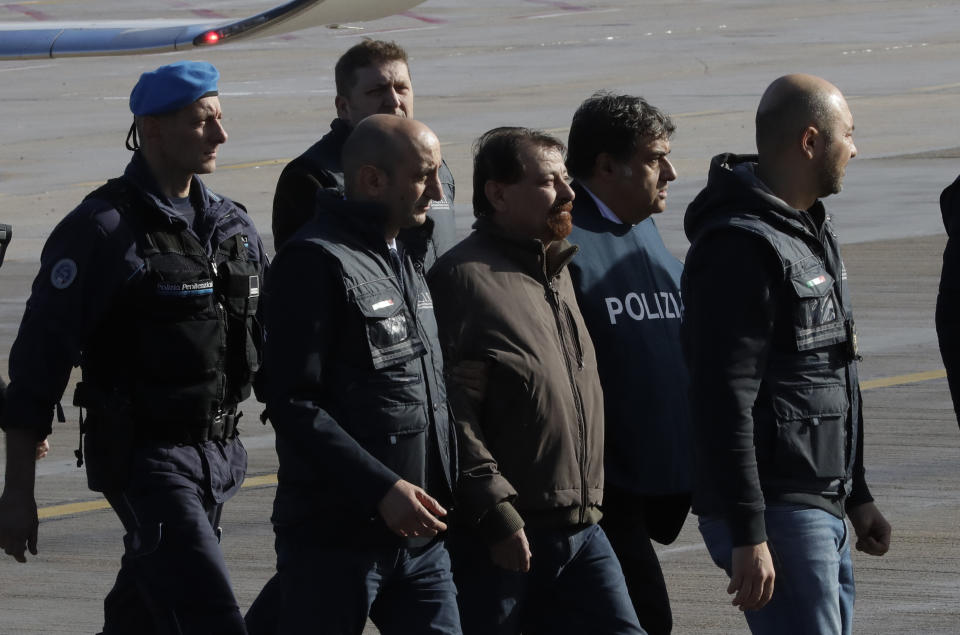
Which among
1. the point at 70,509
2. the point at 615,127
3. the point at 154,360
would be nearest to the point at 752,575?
the point at 615,127

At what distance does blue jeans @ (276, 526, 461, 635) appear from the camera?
176 inches

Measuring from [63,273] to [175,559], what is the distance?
80cm

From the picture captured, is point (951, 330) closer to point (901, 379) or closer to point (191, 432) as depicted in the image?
point (191, 432)

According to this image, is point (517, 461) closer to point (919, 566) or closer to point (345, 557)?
point (345, 557)

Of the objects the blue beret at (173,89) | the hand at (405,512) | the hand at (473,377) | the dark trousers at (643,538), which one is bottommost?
the dark trousers at (643,538)

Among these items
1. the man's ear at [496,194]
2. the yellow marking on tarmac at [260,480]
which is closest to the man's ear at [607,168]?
the man's ear at [496,194]

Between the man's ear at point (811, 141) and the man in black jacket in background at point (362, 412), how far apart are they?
89 cm

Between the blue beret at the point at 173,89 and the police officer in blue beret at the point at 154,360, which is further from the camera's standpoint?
the blue beret at the point at 173,89

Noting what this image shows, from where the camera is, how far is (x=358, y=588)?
4465mm

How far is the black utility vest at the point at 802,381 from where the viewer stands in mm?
4418

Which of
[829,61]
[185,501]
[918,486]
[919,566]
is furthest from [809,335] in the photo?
[829,61]

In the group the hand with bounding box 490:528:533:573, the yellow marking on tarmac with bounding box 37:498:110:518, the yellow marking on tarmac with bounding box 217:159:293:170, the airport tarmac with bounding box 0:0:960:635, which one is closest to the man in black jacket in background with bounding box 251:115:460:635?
the hand with bounding box 490:528:533:573

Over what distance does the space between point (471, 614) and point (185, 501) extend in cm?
81

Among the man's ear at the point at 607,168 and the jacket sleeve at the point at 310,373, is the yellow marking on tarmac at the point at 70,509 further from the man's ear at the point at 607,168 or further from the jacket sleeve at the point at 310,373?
the jacket sleeve at the point at 310,373
